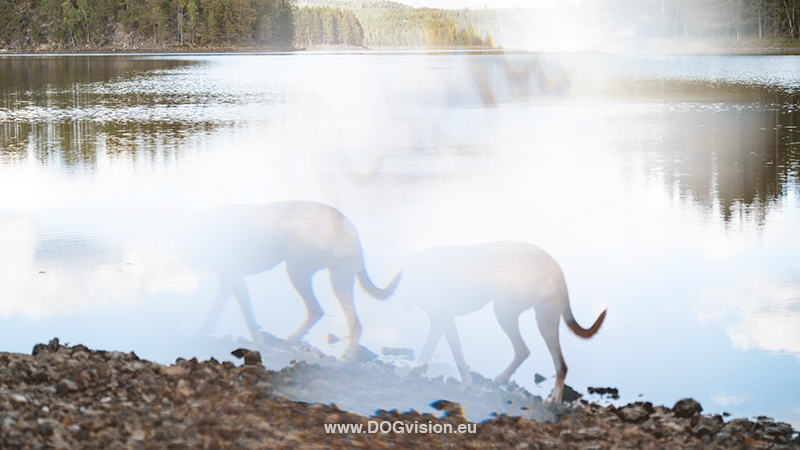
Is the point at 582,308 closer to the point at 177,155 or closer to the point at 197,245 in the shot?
the point at 197,245

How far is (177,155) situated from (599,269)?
11.7m

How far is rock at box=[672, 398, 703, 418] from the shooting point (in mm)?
4582

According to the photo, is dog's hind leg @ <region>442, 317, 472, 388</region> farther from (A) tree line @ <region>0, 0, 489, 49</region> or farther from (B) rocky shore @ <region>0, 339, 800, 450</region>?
(A) tree line @ <region>0, 0, 489, 49</region>

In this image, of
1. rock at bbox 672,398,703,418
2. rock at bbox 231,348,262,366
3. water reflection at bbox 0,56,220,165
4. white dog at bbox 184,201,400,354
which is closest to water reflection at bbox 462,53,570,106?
water reflection at bbox 0,56,220,165

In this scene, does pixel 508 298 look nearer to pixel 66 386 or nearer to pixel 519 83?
pixel 66 386

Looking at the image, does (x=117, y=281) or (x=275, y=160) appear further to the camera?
(x=275, y=160)

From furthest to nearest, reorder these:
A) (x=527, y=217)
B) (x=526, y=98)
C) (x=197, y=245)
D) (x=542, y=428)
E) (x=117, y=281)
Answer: (x=526, y=98)
(x=527, y=217)
(x=197, y=245)
(x=117, y=281)
(x=542, y=428)

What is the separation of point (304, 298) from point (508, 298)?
8.58 ft

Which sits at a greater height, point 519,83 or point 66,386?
point 519,83

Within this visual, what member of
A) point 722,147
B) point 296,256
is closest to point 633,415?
point 296,256

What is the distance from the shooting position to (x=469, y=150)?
691 inches

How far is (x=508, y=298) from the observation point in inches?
193

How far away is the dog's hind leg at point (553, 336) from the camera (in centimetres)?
486

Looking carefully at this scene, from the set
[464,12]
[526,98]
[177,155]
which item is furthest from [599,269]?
[464,12]
